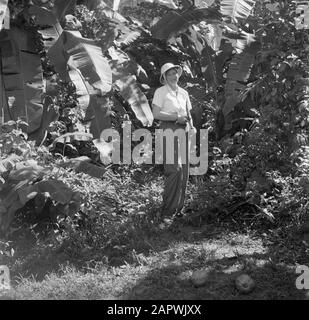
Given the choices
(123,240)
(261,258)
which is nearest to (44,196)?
(123,240)

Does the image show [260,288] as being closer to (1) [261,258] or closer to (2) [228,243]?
(1) [261,258]

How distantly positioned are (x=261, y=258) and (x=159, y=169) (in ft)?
9.90

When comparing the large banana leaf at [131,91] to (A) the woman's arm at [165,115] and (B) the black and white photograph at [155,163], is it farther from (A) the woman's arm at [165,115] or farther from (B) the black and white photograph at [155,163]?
(A) the woman's arm at [165,115]

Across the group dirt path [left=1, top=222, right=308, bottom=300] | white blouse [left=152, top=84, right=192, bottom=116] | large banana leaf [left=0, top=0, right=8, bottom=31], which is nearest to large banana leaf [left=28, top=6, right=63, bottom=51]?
large banana leaf [left=0, top=0, right=8, bottom=31]

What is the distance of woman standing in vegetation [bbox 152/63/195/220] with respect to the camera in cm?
675

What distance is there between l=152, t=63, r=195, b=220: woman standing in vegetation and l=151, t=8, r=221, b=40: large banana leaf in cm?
202

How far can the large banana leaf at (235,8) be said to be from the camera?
782 centimetres

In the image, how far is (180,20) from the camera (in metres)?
8.84

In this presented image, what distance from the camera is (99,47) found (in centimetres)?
779

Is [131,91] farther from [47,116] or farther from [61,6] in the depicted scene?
[61,6]

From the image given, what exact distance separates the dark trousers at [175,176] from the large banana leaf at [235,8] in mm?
A: 1906

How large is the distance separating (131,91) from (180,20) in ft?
5.10

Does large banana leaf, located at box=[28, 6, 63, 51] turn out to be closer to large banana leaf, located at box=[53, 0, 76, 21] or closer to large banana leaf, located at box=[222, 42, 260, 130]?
large banana leaf, located at box=[53, 0, 76, 21]

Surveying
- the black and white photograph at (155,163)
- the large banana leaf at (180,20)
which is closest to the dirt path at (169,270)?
the black and white photograph at (155,163)
